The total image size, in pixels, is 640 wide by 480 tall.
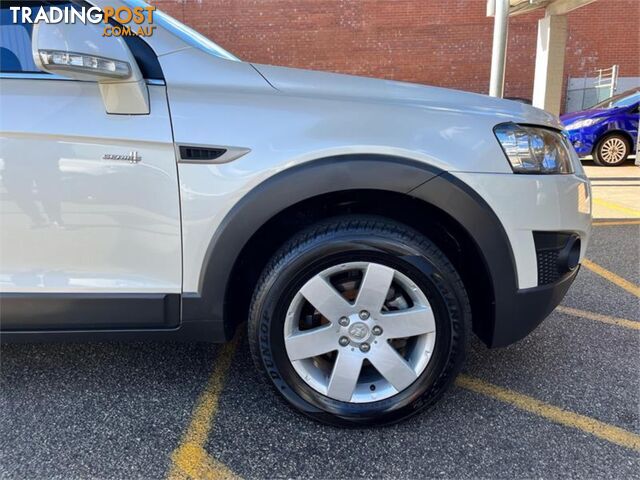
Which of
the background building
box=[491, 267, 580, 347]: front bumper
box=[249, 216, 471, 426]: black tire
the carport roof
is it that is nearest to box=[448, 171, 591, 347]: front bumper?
box=[491, 267, 580, 347]: front bumper

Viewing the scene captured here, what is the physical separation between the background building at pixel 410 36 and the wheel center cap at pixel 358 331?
15.1m

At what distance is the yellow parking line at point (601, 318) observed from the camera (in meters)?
2.97

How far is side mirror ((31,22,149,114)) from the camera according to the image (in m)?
1.64

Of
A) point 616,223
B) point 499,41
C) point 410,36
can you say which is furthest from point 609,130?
point 410,36

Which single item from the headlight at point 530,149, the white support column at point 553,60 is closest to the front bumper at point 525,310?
the headlight at point 530,149

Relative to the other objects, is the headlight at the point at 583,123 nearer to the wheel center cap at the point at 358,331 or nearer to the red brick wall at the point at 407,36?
the red brick wall at the point at 407,36

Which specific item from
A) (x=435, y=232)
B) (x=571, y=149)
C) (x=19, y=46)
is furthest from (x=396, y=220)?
(x=19, y=46)

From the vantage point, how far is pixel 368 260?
74.4 inches

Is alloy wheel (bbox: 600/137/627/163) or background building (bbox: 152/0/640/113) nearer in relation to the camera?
alloy wheel (bbox: 600/137/627/163)

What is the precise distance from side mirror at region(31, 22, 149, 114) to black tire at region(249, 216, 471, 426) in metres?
0.80

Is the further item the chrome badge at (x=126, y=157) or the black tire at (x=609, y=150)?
the black tire at (x=609, y=150)

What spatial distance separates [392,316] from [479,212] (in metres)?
0.53

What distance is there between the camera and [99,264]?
191 centimetres

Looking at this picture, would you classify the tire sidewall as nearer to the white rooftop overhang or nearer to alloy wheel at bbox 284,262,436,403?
alloy wheel at bbox 284,262,436,403
